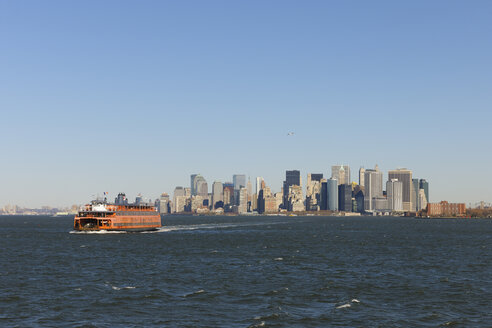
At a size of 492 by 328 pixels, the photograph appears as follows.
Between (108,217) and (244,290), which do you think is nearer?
(244,290)

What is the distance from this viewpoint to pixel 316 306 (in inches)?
2064

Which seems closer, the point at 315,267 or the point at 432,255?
the point at 315,267

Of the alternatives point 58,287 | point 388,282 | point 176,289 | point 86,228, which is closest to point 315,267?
point 388,282

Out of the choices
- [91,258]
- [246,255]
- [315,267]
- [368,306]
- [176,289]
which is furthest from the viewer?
[246,255]

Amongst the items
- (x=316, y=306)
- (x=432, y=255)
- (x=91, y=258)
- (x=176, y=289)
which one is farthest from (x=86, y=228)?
(x=316, y=306)

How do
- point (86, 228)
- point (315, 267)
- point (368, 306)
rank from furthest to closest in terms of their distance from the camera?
point (86, 228)
point (315, 267)
point (368, 306)

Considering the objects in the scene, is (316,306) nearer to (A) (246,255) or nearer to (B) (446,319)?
(B) (446,319)

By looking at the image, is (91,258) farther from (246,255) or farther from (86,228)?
(86,228)

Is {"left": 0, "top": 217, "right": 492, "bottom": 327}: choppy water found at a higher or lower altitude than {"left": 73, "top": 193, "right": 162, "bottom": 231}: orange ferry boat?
lower

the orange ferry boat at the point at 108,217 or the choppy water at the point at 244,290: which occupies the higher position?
the orange ferry boat at the point at 108,217

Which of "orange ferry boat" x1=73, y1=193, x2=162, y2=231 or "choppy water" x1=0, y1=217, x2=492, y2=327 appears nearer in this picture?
"choppy water" x1=0, y1=217, x2=492, y2=327

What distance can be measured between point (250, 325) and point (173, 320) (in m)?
6.27

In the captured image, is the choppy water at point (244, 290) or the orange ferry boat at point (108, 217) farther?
the orange ferry boat at point (108, 217)

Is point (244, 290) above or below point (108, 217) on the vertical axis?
below
